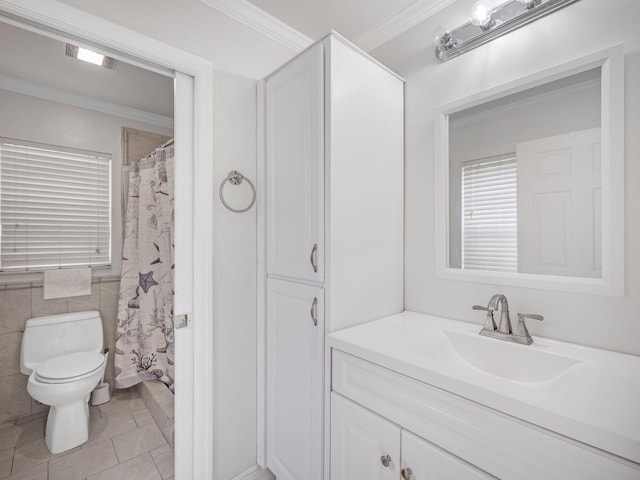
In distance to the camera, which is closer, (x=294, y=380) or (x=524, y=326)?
(x=524, y=326)

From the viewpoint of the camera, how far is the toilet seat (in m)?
1.84

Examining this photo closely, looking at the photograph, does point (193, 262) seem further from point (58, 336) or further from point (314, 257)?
point (58, 336)

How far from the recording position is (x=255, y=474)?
1551 millimetres

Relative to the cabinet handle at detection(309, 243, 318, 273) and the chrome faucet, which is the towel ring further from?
the chrome faucet

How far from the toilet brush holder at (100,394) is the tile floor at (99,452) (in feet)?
0.25

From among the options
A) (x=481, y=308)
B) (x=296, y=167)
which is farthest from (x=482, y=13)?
(x=481, y=308)

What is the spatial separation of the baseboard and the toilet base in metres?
1.13

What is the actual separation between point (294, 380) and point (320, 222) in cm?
72

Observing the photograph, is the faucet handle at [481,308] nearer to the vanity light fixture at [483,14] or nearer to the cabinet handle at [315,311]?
the cabinet handle at [315,311]

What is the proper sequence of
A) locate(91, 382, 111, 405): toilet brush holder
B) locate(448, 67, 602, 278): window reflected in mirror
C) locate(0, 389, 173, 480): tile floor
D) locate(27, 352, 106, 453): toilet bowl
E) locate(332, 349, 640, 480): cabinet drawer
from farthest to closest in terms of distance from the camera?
locate(91, 382, 111, 405): toilet brush holder
locate(27, 352, 106, 453): toilet bowl
locate(0, 389, 173, 480): tile floor
locate(448, 67, 602, 278): window reflected in mirror
locate(332, 349, 640, 480): cabinet drawer

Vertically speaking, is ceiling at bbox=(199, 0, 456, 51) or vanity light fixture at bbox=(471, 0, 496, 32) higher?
ceiling at bbox=(199, 0, 456, 51)

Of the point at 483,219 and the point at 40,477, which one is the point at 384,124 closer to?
the point at 483,219

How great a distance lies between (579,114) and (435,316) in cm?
97

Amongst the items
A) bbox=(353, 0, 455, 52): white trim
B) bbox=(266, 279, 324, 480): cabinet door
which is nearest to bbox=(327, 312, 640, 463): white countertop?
bbox=(266, 279, 324, 480): cabinet door
